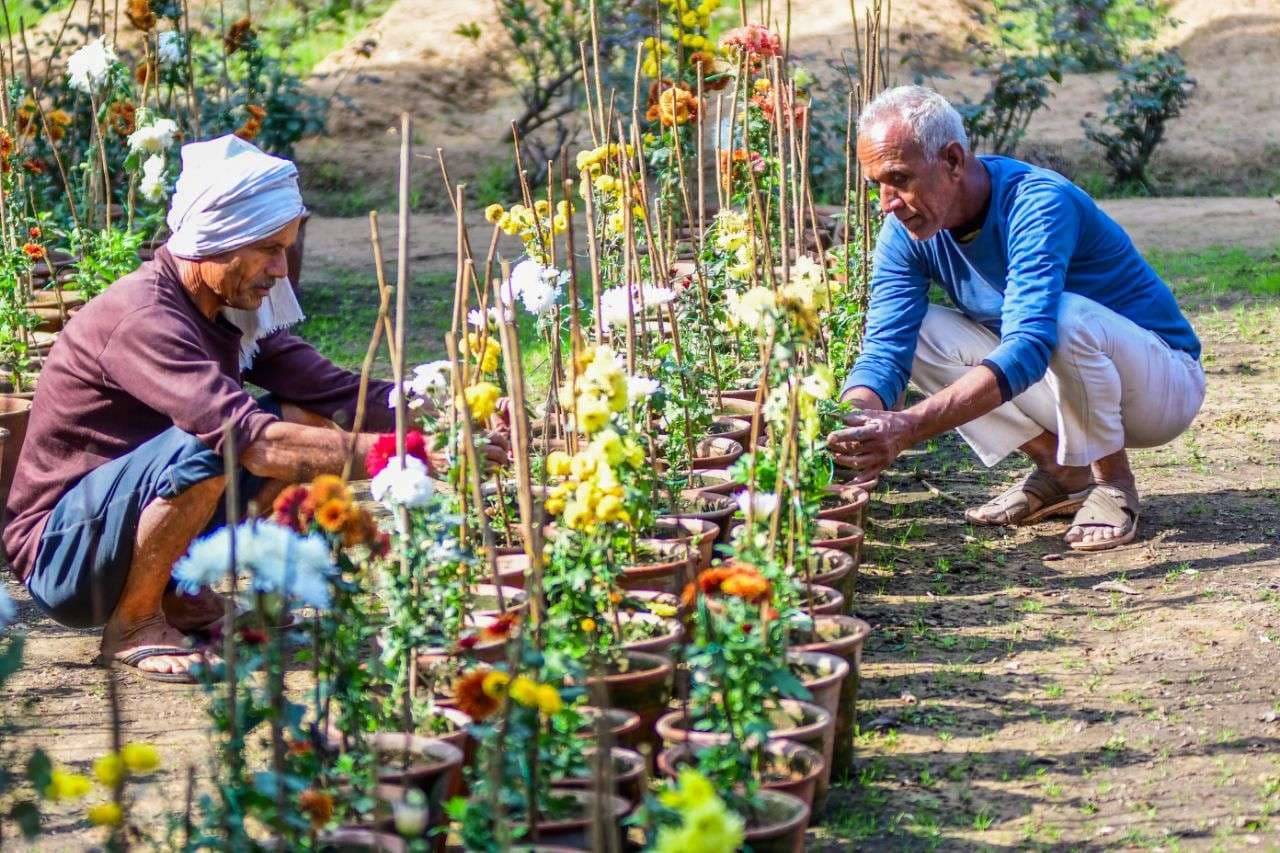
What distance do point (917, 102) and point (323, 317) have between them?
400 centimetres

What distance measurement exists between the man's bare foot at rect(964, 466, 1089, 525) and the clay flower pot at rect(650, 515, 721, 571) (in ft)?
3.29

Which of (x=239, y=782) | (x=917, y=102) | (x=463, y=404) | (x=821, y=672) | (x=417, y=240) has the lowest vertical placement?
(x=417, y=240)

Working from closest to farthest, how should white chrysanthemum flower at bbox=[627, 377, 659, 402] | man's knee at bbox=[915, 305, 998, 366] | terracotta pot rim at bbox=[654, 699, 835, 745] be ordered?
1. terracotta pot rim at bbox=[654, 699, 835, 745]
2. white chrysanthemum flower at bbox=[627, 377, 659, 402]
3. man's knee at bbox=[915, 305, 998, 366]

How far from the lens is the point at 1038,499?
4.08 meters

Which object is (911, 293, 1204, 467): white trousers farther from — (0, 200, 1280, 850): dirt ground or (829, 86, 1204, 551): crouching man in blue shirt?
(0, 200, 1280, 850): dirt ground

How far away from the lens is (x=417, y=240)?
29.0 ft

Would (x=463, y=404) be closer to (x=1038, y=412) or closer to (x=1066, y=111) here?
(x=1038, y=412)

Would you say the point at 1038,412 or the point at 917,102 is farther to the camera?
the point at 1038,412

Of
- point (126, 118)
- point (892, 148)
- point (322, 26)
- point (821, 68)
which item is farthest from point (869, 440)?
point (322, 26)

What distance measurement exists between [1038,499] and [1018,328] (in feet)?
2.27

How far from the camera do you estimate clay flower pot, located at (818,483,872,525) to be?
348 cm

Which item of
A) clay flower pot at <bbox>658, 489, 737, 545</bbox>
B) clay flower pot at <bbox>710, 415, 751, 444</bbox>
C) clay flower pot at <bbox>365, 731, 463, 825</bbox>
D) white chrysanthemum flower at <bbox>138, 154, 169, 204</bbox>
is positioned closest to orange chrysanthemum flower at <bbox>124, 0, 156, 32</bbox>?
white chrysanthemum flower at <bbox>138, 154, 169, 204</bbox>

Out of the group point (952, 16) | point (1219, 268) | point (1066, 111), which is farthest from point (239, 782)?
point (952, 16)

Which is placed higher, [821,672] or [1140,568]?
[821,672]
